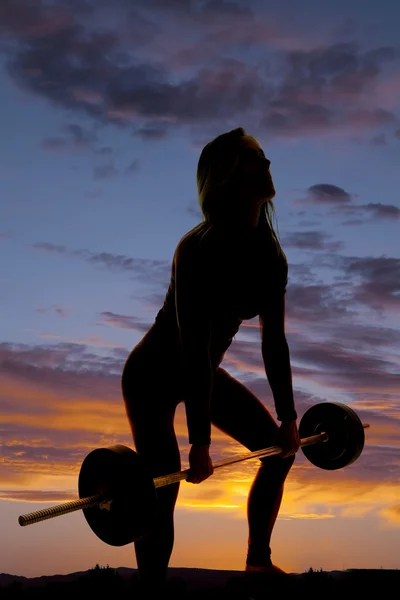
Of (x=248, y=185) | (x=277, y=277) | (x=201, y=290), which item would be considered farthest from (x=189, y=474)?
(x=248, y=185)

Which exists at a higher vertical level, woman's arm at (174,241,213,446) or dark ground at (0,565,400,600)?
woman's arm at (174,241,213,446)

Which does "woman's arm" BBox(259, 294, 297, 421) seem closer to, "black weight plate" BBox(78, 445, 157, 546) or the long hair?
the long hair

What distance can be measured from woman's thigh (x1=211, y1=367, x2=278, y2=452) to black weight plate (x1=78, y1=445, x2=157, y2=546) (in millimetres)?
864

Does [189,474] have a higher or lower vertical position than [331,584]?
higher

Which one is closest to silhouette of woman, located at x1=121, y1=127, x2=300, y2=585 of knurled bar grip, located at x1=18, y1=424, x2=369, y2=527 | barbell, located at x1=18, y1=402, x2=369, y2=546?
knurled bar grip, located at x1=18, y1=424, x2=369, y2=527

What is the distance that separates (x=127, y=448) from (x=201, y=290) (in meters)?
0.91

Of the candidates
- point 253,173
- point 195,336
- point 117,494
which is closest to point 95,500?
point 117,494

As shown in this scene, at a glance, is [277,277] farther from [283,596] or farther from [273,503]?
[283,596]

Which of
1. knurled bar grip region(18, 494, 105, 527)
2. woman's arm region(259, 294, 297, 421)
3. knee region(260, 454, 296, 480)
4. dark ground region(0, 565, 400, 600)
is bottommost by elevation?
dark ground region(0, 565, 400, 600)

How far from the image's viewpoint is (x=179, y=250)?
4.04 meters

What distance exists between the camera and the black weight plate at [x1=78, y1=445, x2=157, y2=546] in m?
3.47

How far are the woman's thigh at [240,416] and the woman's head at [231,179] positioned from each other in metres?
0.95

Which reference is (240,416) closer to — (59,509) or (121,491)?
(121,491)

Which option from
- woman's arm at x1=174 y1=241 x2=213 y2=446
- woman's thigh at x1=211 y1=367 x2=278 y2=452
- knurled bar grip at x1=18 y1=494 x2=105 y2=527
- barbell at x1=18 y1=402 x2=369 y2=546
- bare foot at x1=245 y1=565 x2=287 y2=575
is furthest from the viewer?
woman's thigh at x1=211 y1=367 x2=278 y2=452
